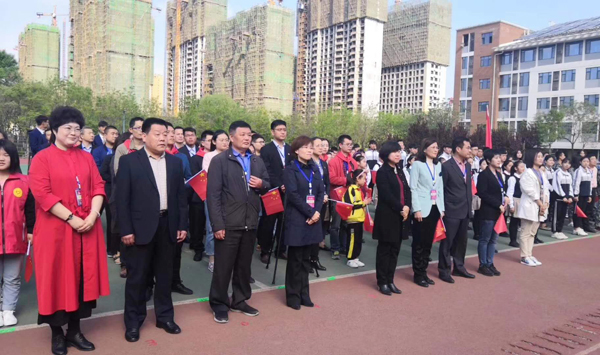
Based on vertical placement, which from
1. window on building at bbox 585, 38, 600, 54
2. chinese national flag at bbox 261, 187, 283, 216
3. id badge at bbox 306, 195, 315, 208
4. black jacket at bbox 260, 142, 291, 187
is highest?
window on building at bbox 585, 38, 600, 54

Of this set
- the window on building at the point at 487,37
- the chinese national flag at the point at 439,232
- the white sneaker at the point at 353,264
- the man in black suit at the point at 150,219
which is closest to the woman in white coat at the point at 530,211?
the chinese national flag at the point at 439,232

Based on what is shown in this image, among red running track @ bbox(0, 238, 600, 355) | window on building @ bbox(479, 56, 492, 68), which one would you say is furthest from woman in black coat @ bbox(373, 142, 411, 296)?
window on building @ bbox(479, 56, 492, 68)

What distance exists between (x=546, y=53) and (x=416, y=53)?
142 feet

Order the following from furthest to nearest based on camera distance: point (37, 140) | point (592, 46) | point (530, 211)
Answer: point (592, 46) → point (37, 140) → point (530, 211)

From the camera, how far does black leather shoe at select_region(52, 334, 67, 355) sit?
12.1 feet

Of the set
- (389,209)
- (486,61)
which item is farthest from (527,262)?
(486,61)

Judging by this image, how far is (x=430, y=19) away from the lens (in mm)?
83125

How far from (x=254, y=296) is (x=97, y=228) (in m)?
2.13

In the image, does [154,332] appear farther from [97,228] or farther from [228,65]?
[228,65]

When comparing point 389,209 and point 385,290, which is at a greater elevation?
point 389,209

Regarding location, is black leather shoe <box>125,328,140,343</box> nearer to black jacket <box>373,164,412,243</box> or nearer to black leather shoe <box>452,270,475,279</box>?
black jacket <box>373,164,412,243</box>

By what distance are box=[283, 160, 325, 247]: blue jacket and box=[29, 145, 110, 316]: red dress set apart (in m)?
2.00

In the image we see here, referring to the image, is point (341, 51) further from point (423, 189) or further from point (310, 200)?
point (310, 200)

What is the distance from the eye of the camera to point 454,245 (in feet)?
22.1
